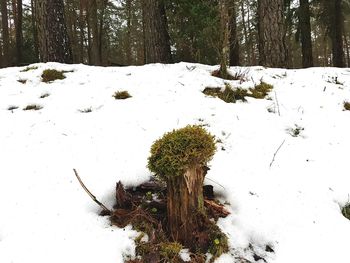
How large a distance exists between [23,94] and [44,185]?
7.69 feet

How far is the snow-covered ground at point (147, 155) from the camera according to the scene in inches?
97.9

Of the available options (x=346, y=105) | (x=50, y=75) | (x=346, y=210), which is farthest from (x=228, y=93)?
(x=50, y=75)

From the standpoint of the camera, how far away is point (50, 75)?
18.0 feet

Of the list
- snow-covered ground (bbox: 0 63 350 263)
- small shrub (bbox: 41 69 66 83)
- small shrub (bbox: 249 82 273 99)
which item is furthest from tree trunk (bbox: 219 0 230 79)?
small shrub (bbox: 41 69 66 83)

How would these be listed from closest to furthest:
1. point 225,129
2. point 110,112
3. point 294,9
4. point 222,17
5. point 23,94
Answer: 1. point 225,129
2. point 110,112
3. point 23,94
4. point 222,17
5. point 294,9

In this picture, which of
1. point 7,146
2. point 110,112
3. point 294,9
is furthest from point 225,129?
point 294,9

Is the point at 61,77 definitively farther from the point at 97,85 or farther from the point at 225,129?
the point at 225,129

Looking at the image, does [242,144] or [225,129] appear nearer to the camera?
[242,144]

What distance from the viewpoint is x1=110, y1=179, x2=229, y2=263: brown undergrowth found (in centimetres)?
238

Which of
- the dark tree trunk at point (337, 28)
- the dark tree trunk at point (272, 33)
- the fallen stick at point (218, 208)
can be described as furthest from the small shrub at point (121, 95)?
the dark tree trunk at point (337, 28)

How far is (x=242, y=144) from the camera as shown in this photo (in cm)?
368

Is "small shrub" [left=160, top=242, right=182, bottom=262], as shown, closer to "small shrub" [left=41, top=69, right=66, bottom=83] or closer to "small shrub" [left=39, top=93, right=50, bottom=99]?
"small shrub" [left=39, top=93, right=50, bottom=99]

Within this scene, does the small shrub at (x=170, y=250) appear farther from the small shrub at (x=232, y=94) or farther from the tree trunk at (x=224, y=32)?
the tree trunk at (x=224, y=32)

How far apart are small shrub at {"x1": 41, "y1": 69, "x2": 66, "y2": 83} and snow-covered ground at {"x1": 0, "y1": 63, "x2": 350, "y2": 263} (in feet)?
0.56
